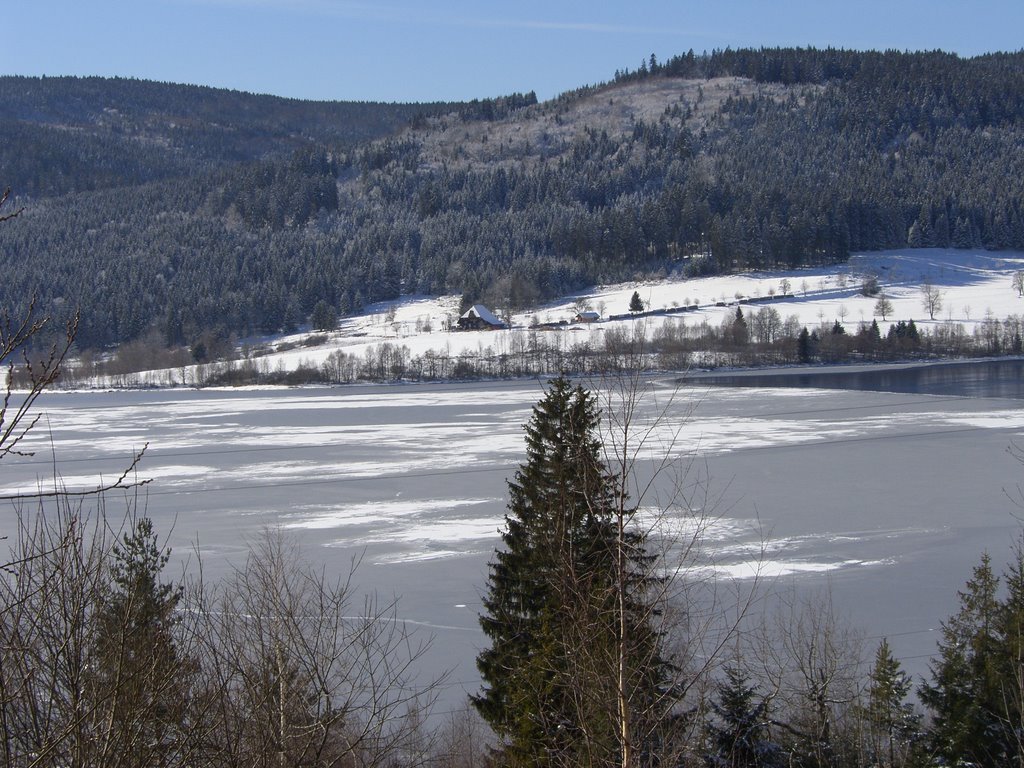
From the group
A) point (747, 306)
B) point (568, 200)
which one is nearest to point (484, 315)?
point (747, 306)

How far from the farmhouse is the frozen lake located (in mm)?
36158

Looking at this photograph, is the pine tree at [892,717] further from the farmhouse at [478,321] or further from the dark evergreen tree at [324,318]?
the dark evergreen tree at [324,318]

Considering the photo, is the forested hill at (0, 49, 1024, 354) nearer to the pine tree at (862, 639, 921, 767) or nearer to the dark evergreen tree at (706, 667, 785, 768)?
the dark evergreen tree at (706, 667, 785, 768)

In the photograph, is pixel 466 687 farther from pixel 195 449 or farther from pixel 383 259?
pixel 383 259

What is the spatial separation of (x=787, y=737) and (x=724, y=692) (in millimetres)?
1312

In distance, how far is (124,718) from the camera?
3123 millimetres

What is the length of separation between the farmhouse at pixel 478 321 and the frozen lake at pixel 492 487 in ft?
119

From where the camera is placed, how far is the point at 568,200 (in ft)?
470

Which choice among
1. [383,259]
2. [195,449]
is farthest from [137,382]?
[383,259]

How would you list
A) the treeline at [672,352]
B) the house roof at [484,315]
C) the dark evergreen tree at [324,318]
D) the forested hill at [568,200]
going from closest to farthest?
the treeline at [672,352] → the house roof at [484,315] → the dark evergreen tree at [324,318] → the forested hill at [568,200]

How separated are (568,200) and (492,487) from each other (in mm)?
123039

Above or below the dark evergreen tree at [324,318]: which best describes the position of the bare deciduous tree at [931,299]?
below

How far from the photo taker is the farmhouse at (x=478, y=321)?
276 ft

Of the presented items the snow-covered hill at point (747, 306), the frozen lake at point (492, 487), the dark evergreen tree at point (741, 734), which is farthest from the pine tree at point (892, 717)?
the snow-covered hill at point (747, 306)
